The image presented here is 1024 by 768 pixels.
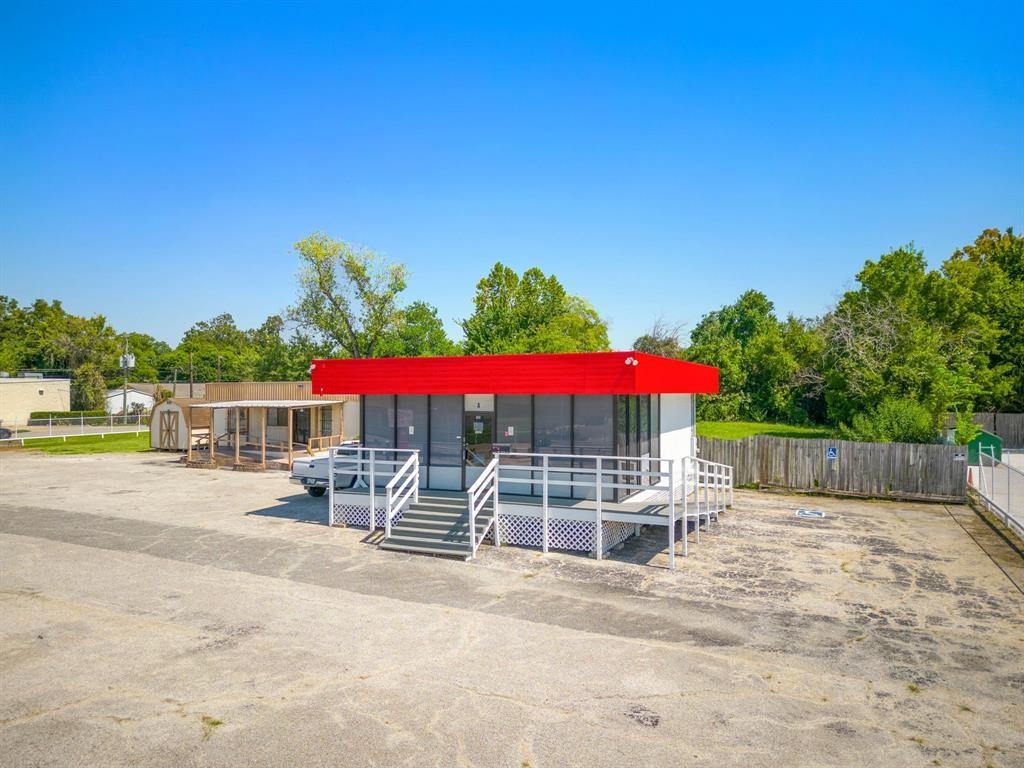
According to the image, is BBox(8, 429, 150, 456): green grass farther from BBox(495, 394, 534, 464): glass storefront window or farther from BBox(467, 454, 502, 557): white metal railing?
BBox(467, 454, 502, 557): white metal railing

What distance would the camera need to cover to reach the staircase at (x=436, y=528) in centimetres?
1340

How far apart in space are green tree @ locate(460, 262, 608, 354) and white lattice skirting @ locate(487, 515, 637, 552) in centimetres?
3179

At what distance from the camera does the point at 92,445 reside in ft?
125

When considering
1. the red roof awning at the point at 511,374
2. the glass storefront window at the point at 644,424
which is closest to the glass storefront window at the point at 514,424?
the red roof awning at the point at 511,374

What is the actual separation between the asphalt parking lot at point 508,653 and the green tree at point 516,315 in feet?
108


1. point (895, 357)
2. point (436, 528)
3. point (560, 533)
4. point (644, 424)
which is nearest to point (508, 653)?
point (560, 533)

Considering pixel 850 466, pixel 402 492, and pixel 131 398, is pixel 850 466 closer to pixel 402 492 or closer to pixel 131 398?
pixel 402 492

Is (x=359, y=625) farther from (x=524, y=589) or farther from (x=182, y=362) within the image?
(x=182, y=362)

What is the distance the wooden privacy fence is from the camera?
19.5 metres

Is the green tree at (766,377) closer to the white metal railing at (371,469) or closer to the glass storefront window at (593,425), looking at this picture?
the glass storefront window at (593,425)

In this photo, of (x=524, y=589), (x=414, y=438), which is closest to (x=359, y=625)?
(x=524, y=589)

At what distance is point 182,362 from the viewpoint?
96.7m

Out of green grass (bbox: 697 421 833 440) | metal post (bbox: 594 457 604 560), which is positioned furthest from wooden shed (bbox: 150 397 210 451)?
metal post (bbox: 594 457 604 560)

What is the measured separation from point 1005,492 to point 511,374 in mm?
13010
